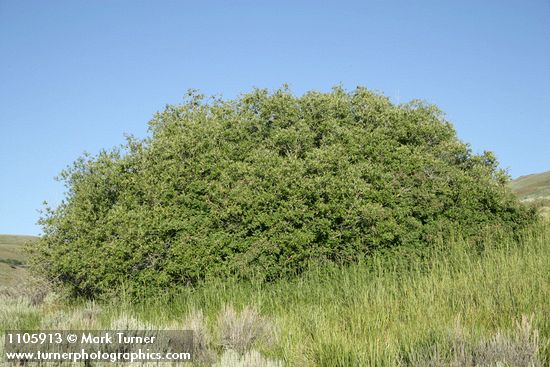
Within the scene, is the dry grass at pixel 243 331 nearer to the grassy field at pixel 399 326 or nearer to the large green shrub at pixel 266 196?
the grassy field at pixel 399 326

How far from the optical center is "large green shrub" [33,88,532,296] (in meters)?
17.5

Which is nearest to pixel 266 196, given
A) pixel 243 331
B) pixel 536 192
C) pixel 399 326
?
pixel 243 331

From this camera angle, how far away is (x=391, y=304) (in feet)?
34.5

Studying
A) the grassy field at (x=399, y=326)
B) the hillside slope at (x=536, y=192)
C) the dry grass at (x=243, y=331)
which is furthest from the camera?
the hillside slope at (x=536, y=192)

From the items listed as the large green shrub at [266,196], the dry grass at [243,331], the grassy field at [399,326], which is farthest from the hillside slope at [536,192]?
the dry grass at [243,331]

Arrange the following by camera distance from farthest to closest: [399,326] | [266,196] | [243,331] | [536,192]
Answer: [536,192] → [266,196] → [243,331] → [399,326]

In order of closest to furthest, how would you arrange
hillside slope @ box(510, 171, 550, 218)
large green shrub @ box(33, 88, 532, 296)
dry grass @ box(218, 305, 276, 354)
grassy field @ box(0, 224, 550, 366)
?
grassy field @ box(0, 224, 550, 366), dry grass @ box(218, 305, 276, 354), large green shrub @ box(33, 88, 532, 296), hillside slope @ box(510, 171, 550, 218)

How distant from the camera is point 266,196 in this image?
17.4 meters

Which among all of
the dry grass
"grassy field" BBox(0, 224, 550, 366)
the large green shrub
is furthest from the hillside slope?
the dry grass

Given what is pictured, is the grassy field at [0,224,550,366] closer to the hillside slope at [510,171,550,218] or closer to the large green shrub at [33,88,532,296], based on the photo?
the large green shrub at [33,88,532,296]

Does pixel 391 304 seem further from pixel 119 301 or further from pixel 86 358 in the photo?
pixel 119 301

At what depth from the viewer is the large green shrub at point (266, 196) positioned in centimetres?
1745

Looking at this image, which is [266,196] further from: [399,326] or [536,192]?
[536,192]

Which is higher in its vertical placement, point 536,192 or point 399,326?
point 536,192
